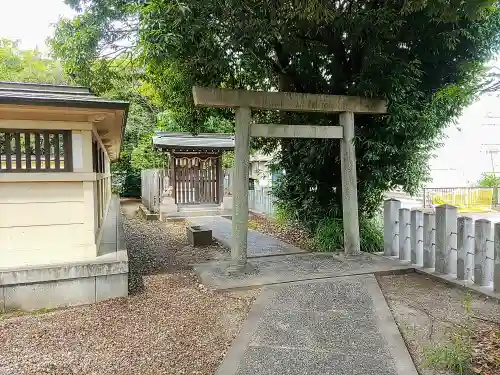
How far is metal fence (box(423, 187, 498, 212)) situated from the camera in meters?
14.2

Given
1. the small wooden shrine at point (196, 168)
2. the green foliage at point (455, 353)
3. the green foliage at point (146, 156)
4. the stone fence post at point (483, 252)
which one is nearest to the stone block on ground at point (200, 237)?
the stone fence post at point (483, 252)

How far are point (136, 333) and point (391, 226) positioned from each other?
4.69m

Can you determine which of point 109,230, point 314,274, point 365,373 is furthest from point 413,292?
point 109,230

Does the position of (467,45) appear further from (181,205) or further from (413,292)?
(181,205)

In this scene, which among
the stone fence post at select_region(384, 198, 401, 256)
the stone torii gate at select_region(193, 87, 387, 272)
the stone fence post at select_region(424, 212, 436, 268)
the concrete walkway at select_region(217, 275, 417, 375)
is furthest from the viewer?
the stone fence post at select_region(384, 198, 401, 256)

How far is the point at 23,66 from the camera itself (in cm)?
2344

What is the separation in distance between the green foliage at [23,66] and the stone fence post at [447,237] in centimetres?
2045

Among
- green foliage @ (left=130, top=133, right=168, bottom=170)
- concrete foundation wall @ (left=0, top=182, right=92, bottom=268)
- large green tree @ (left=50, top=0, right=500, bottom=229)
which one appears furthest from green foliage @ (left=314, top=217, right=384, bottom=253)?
green foliage @ (left=130, top=133, right=168, bottom=170)

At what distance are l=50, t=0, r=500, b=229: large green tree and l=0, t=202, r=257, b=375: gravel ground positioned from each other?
3354mm

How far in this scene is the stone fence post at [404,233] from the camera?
6.15 metres

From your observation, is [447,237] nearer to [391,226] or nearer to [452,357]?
[391,226]

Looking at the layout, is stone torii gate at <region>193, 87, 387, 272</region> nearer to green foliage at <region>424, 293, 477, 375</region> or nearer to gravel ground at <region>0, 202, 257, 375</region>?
gravel ground at <region>0, 202, 257, 375</region>

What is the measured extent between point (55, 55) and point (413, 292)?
8.45 meters

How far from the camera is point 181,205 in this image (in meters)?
14.4
